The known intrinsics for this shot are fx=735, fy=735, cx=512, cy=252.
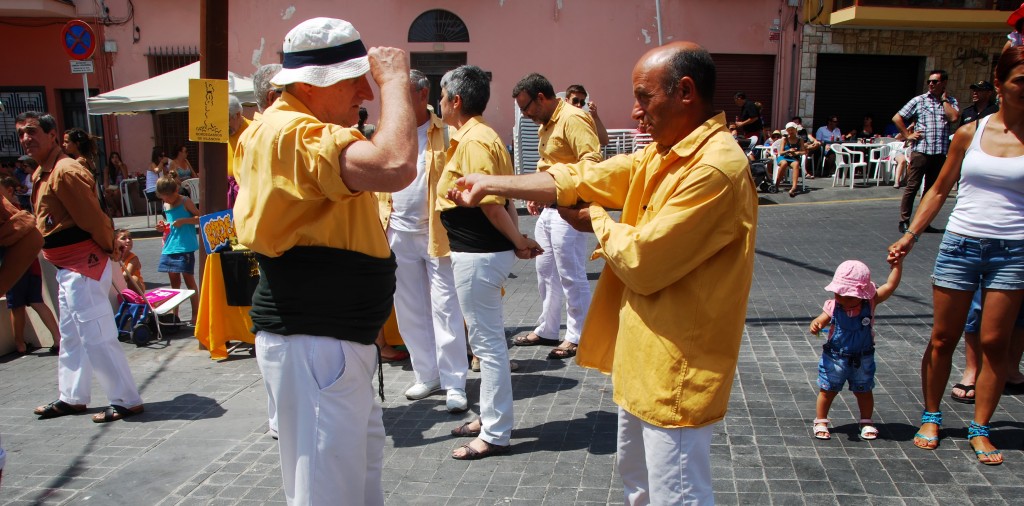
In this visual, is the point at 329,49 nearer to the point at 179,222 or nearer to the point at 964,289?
the point at 964,289

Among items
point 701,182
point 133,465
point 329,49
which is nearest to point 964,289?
point 701,182

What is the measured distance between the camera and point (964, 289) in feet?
12.9

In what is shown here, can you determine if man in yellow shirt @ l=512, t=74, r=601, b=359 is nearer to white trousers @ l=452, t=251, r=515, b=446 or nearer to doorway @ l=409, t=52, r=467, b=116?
white trousers @ l=452, t=251, r=515, b=446

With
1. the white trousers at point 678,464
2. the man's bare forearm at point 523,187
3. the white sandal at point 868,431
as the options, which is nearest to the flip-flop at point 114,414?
the man's bare forearm at point 523,187

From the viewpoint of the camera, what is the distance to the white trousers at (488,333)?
4137mm

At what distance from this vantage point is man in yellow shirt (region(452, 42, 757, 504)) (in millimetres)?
2279

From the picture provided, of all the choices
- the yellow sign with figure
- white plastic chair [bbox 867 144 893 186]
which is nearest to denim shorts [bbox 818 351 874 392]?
the yellow sign with figure

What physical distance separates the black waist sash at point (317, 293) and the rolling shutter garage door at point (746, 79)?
62.3ft

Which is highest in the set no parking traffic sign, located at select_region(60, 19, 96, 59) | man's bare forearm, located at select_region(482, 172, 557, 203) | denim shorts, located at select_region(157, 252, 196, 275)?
no parking traffic sign, located at select_region(60, 19, 96, 59)

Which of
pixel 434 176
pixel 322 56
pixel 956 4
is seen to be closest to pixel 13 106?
pixel 434 176

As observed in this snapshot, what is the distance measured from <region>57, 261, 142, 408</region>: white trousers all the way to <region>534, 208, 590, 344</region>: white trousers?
10.6 feet

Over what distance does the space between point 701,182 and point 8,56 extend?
22.1m

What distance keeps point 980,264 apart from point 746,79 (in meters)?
17.6

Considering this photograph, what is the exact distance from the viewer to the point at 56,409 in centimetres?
501
